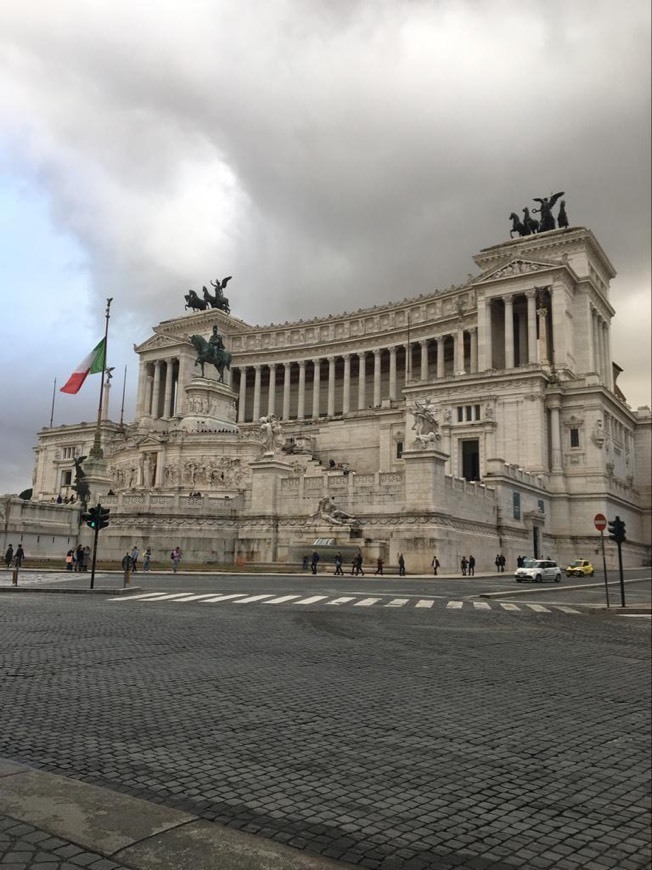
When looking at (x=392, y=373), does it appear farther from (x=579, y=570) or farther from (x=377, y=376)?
(x=579, y=570)

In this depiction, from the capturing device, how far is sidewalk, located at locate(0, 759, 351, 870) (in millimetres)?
3629

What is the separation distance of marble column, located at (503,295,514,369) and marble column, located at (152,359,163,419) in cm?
5450

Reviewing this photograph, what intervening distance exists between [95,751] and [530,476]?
5818cm

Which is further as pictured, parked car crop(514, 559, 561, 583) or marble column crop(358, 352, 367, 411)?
marble column crop(358, 352, 367, 411)

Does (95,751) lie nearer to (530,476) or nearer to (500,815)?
(500,815)

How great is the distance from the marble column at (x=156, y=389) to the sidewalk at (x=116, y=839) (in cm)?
10513

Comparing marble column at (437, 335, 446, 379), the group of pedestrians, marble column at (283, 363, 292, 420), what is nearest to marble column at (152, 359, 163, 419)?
marble column at (283, 363, 292, 420)

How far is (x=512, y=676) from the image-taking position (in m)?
10.2

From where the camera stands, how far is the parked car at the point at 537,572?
38.3 metres

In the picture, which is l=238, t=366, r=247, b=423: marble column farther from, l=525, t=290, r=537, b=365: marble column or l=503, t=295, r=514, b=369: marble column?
l=525, t=290, r=537, b=365: marble column

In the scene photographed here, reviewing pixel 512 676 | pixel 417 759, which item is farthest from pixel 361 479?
pixel 417 759

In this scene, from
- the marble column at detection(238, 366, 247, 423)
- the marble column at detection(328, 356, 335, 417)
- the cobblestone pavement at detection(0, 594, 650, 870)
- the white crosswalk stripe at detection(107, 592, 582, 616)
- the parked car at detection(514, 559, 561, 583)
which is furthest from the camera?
the marble column at detection(238, 366, 247, 423)

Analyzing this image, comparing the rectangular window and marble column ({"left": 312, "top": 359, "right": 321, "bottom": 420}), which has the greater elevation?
marble column ({"left": 312, "top": 359, "right": 321, "bottom": 420})

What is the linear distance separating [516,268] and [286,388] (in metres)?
42.0
